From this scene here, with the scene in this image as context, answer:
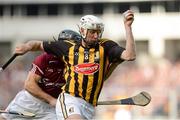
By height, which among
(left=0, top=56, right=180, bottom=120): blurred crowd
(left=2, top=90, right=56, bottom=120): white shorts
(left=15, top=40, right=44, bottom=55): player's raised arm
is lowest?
(left=0, top=56, right=180, bottom=120): blurred crowd

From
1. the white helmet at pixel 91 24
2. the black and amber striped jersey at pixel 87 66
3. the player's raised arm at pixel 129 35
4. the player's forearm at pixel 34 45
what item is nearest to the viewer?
the player's raised arm at pixel 129 35

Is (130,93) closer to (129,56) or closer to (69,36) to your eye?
(69,36)

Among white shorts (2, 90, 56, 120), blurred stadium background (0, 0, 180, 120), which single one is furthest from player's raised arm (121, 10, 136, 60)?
blurred stadium background (0, 0, 180, 120)

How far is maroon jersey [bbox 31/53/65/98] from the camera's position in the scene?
8.68 metres

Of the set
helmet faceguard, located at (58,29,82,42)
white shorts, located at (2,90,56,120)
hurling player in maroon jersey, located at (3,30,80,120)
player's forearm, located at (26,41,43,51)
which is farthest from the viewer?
white shorts, located at (2,90,56,120)

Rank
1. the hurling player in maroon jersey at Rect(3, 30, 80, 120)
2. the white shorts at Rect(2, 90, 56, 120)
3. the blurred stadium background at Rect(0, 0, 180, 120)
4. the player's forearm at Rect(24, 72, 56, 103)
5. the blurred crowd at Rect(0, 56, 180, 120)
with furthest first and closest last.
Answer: the blurred stadium background at Rect(0, 0, 180, 120), the blurred crowd at Rect(0, 56, 180, 120), the white shorts at Rect(2, 90, 56, 120), the player's forearm at Rect(24, 72, 56, 103), the hurling player in maroon jersey at Rect(3, 30, 80, 120)

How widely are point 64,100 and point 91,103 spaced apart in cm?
28

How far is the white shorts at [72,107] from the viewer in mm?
7836

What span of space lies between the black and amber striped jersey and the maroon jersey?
74 centimetres

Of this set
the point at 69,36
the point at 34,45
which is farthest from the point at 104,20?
the point at 34,45

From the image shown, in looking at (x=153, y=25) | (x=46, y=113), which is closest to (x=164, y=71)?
(x=46, y=113)

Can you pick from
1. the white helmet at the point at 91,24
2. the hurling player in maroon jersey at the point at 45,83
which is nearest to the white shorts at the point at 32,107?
the hurling player in maroon jersey at the point at 45,83

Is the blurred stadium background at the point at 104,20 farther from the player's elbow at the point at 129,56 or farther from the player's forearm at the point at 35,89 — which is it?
the player's elbow at the point at 129,56

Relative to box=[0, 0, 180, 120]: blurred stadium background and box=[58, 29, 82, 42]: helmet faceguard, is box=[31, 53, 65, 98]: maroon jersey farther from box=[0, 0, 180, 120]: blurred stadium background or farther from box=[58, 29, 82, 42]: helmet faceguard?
box=[0, 0, 180, 120]: blurred stadium background
